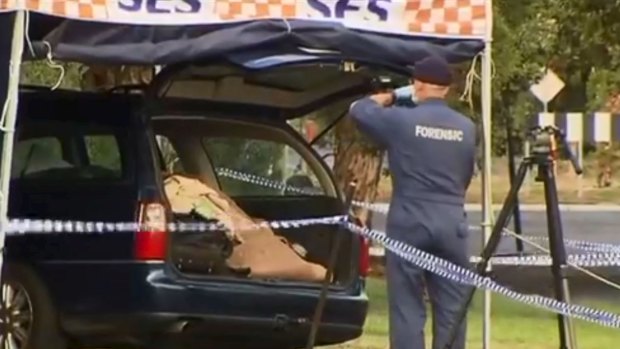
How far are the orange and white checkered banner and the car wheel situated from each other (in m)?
1.80

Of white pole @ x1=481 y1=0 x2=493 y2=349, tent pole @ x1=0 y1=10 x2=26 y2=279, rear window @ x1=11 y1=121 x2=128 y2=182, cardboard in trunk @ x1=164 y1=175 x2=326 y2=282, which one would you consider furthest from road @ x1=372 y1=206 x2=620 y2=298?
tent pole @ x1=0 y1=10 x2=26 y2=279

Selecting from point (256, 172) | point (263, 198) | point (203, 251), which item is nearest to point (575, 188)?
point (256, 172)

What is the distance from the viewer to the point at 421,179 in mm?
8844

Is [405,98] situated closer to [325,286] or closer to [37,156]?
[325,286]

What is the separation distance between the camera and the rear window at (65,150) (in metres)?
9.98

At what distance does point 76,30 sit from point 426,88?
193 centimetres

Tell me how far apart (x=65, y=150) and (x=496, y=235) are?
2.97 m

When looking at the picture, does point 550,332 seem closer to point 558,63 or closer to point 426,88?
point 426,88

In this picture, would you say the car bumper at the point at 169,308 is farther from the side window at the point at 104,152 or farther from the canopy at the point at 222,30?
the canopy at the point at 222,30

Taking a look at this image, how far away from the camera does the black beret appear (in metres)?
8.85

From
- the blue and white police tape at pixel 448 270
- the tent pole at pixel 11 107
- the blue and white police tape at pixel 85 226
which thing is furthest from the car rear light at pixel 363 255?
the tent pole at pixel 11 107

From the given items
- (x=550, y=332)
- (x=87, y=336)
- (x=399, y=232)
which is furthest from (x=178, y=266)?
(x=550, y=332)

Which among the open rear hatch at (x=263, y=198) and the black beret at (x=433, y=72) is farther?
the open rear hatch at (x=263, y=198)

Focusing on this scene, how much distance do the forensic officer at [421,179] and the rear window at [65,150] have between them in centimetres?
177
